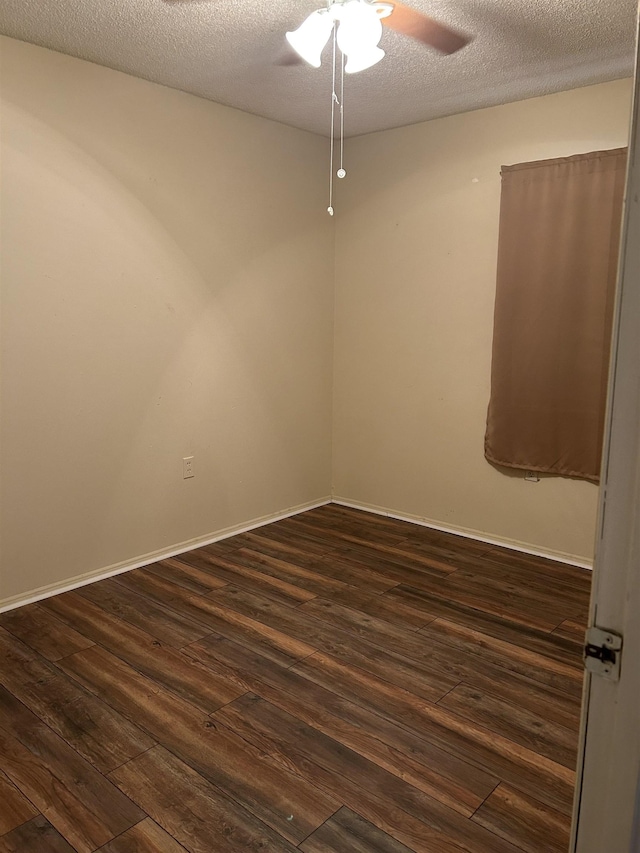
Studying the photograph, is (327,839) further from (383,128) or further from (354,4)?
(383,128)

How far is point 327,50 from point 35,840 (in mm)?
2976

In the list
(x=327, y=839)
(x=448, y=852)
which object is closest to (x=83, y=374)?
(x=327, y=839)

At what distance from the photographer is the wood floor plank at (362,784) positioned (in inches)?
64.7

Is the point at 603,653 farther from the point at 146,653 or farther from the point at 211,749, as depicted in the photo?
the point at 146,653

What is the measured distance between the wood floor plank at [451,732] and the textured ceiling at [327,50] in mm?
2460

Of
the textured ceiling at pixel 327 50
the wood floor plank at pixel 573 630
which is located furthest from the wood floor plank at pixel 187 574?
the textured ceiling at pixel 327 50

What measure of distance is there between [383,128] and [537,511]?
2.46 metres

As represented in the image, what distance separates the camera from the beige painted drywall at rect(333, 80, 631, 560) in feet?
11.2

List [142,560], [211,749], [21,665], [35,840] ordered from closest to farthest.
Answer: [35,840], [211,749], [21,665], [142,560]

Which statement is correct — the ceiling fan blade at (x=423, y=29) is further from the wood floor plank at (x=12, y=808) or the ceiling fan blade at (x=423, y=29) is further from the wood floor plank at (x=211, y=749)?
the wood floor plank at (x=12, y=808)

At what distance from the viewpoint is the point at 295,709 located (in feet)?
7.11

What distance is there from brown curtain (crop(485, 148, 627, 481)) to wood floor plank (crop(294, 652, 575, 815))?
1689 mm

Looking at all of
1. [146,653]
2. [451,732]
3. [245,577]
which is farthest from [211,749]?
[245,577]

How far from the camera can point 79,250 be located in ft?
9.68
